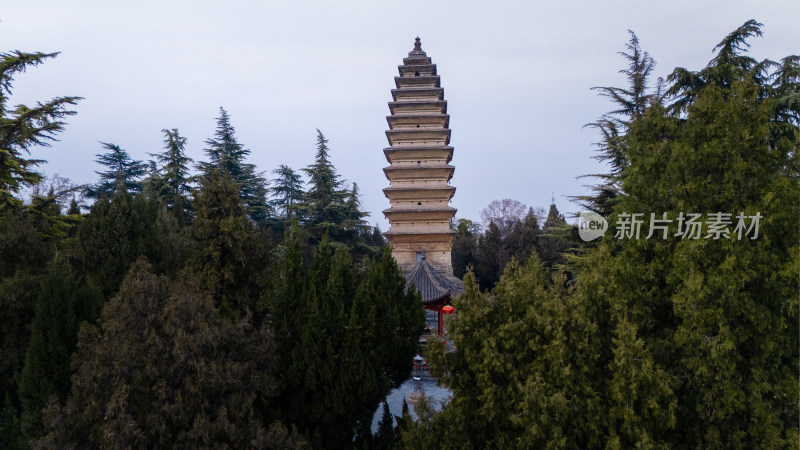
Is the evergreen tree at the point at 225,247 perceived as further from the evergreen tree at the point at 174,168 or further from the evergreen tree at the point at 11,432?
the evergreen tree at the point at 174,168

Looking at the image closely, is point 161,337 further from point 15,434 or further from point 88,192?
point 88,192

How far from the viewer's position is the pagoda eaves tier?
2266 centimetres

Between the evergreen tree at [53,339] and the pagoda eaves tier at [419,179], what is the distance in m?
15.7

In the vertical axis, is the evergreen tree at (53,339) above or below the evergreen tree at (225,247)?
below

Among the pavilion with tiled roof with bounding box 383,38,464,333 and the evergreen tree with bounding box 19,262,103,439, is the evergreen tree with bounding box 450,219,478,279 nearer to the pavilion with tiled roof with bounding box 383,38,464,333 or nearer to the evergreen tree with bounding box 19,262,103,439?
the pavilion with tiled roof with bounding box 383,38,464,333

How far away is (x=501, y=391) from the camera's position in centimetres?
496

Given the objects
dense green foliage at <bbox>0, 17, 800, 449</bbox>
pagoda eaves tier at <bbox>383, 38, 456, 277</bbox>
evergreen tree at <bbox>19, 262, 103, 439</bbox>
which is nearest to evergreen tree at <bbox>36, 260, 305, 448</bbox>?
dense green foliage at <bbox>0, 17, 800, 449</bbox>

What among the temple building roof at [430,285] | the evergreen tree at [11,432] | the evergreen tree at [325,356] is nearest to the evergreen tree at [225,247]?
the evergreen tree at [325,356]

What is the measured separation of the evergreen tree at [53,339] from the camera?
6.60m

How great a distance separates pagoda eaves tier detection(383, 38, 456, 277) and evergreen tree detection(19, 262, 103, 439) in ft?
51.5

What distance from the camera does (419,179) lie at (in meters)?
23.1

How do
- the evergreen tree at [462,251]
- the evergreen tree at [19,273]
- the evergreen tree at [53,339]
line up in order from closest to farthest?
the evergreen tree at [53,339] → the evergreen tree at [19,273] → the evergreen tree at [462,251]

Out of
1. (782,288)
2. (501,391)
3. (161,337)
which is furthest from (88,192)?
(782,288)

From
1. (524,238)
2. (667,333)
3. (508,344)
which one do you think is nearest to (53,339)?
(508,344)
